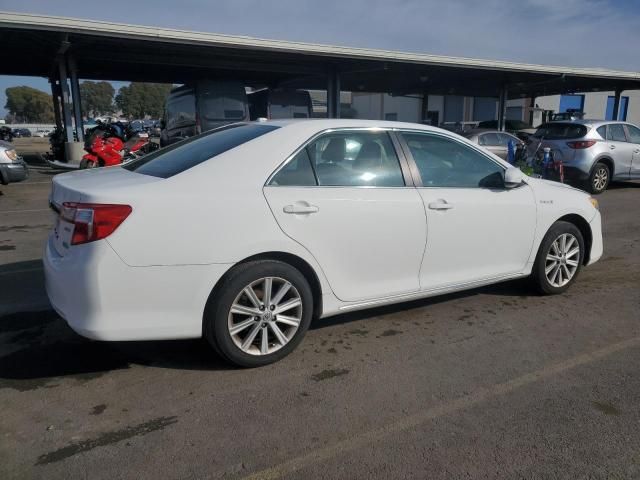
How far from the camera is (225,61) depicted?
20219mm

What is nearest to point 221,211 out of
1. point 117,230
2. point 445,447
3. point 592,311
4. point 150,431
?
point 117,230

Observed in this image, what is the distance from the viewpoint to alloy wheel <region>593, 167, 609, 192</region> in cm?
1180

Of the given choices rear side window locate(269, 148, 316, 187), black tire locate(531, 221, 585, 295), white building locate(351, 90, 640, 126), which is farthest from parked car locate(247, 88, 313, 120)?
white building locate(351, 90, 640, 126)

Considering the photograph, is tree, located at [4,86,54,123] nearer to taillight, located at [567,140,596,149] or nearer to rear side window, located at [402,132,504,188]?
taillight, located at [567,140,596,149]

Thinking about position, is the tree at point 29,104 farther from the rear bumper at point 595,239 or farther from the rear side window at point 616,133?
the rear bumper at point 595,239

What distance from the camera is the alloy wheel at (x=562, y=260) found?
15.7 ft

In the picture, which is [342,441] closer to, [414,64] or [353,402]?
[353,402]

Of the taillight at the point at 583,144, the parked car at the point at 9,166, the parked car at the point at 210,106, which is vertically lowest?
the parked car at the point at 9,166

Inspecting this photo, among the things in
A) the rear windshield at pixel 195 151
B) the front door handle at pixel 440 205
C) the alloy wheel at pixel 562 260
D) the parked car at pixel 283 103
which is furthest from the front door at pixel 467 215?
the parked car at pixel 283 103

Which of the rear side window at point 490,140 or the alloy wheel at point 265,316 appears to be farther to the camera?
the rear side window at point 490,140

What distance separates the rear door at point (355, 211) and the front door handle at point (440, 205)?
12 centimetres

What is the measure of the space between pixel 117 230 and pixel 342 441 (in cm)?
164

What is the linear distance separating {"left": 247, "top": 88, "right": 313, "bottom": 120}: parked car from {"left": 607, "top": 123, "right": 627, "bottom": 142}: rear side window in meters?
9.39

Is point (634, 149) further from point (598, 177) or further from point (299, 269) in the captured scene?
point (299, 269)
